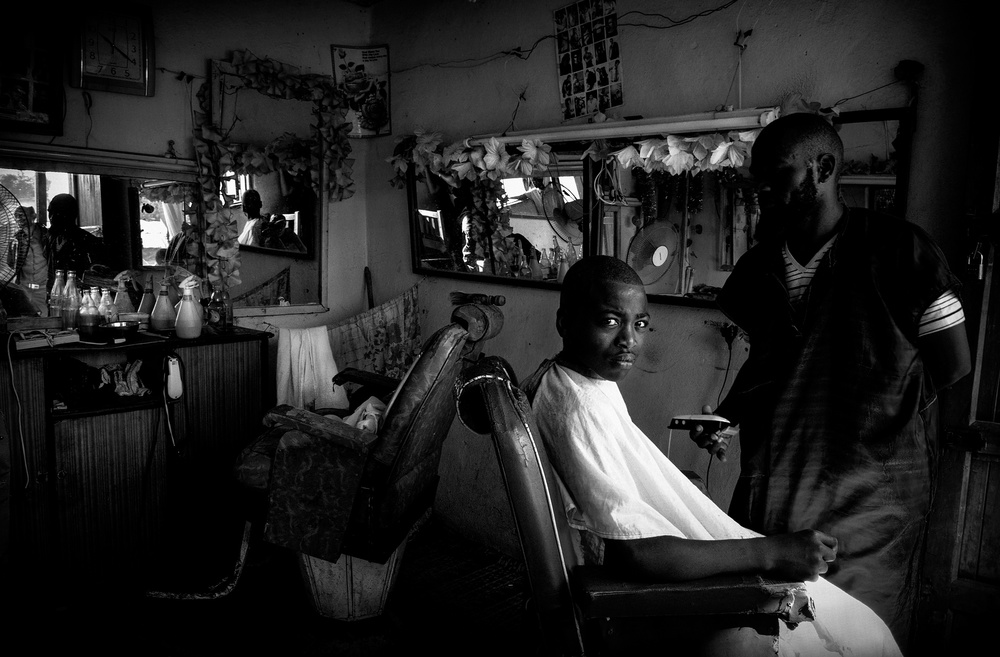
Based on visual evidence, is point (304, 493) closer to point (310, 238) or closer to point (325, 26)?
point (310, 238)

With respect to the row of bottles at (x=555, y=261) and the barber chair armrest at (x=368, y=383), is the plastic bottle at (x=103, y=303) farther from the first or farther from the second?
the row of bottles at (x=555, y=261)

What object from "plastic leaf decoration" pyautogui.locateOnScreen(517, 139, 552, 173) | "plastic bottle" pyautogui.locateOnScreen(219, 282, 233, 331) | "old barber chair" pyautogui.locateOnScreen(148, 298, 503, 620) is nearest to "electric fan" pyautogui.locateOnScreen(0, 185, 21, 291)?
"plastic bottle" pyautogui.locateOnScreen(219, 282, 233, 331)

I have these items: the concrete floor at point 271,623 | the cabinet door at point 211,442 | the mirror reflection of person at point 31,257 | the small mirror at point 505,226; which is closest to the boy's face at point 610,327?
the concrete floor at point 271,623

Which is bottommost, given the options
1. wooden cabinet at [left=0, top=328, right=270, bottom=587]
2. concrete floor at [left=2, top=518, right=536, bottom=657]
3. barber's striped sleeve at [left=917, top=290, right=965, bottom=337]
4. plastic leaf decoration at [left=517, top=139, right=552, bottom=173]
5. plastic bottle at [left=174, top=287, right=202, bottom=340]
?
concrete floor at [left=2, top=518, right=536, bottom=657]

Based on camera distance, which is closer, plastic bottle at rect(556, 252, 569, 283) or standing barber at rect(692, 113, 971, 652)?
standing barber at rect(692, 113, 971, 652)

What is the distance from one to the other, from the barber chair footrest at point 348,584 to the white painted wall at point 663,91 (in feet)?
2.63

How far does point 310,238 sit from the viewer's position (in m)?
3.76

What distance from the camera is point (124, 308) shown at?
312 centimetres

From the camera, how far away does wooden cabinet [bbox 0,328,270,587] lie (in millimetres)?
2545

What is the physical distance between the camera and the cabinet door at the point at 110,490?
2631 mm

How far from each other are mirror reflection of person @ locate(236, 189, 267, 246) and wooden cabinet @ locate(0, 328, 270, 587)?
22.2 inches

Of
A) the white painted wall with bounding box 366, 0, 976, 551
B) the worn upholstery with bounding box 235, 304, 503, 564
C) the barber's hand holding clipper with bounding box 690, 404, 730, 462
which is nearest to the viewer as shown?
the barber's hand holding clipper with bounding box 690, 404, 730, 462

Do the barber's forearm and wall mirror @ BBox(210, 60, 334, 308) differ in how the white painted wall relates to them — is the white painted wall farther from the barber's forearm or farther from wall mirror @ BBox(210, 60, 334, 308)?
the barber's forearm

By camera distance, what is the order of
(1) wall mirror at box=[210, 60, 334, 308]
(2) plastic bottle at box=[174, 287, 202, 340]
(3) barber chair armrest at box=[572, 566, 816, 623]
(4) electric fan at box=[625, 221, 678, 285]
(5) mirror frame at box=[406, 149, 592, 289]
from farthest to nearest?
1. (1) wall mirror at box=[210, 60, 334, 308]
2. (2) plastic bottle at box=[174, 287, 202, 340]
3. (5) mirror frame at box=[406, 149, 592, 289]
4. (4) electric fan at box=[625, 221, 678, 285]
5. (3) barber chair armrest at box=[572, 566, 816, 623]
